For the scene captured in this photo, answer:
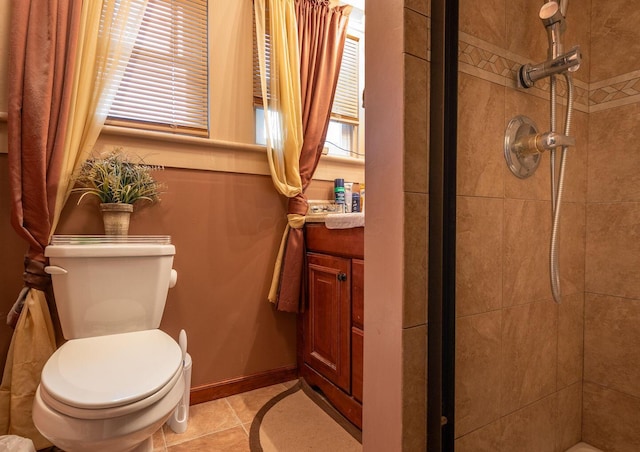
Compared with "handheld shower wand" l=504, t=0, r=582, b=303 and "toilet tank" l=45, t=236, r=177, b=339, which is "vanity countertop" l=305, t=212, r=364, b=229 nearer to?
"handheld shower wand" l=504, t=0, r=582, b=303

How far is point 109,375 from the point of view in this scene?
984 millimetres

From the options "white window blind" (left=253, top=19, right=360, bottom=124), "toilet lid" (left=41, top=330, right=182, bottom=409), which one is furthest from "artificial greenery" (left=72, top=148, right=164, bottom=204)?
"white window blind" (left=253, top=19, right=360, bottom=124)

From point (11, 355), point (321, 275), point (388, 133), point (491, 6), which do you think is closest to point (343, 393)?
point (321, 275)

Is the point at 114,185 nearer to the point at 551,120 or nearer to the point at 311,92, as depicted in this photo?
the point at 311,92

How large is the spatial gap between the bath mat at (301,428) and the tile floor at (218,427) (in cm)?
5

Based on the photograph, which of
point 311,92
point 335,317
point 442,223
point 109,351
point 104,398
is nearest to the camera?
point 442,223

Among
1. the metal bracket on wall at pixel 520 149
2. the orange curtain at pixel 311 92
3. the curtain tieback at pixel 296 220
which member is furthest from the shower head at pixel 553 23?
the curtain tieback at pixel 296 220

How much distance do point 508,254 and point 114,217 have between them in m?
1.51

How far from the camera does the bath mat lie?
1.37 metres

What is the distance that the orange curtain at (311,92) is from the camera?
179 cm

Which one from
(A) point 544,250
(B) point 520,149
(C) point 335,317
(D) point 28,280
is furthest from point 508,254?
(D) point 28,280

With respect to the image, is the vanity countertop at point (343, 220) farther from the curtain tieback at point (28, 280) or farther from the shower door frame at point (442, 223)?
the curtain tieback at point (28, 280)

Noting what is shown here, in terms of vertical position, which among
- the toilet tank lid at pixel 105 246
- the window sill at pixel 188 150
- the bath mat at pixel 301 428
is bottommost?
the bath mat at pixel 301 428

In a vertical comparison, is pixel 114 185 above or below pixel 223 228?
above
